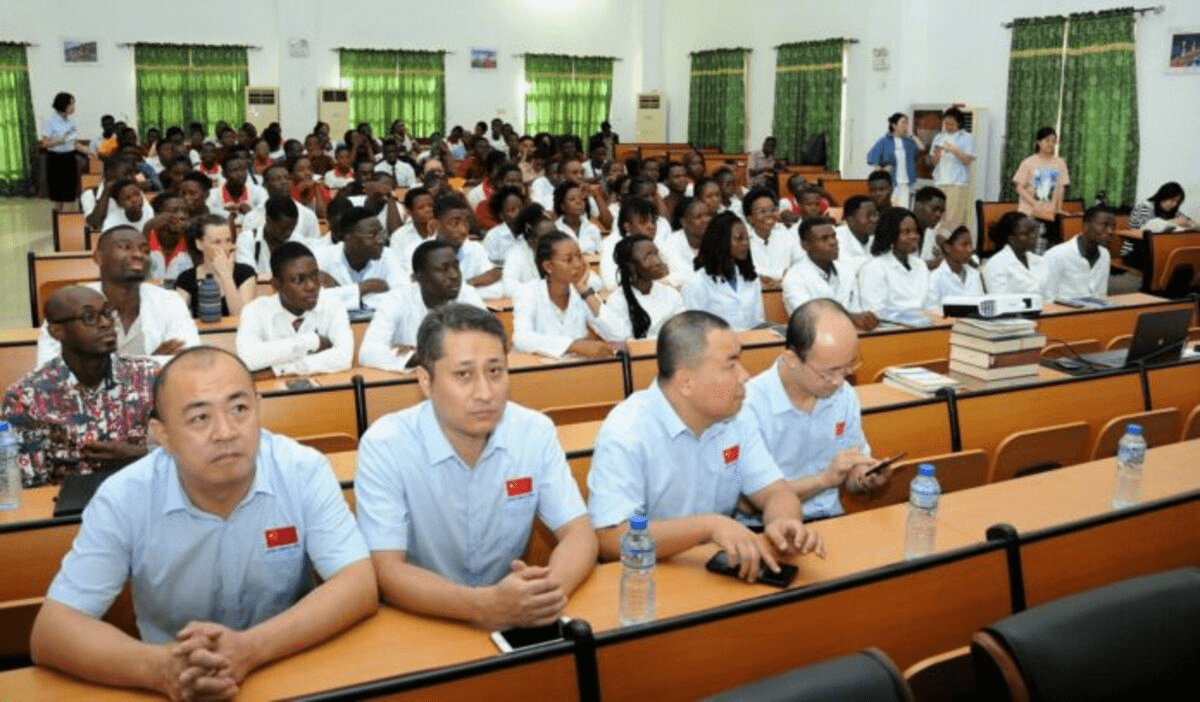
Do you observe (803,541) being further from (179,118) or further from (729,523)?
(179,118)

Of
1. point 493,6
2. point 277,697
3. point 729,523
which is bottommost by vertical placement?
point 277,697

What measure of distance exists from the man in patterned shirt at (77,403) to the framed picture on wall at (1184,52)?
1149 centimetres

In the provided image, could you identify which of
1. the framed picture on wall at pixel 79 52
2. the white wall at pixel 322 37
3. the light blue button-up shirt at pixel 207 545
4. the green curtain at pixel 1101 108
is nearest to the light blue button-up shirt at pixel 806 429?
the light blue button-up shirt at pixel 207 545

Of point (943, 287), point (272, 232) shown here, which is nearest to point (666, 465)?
point (943, 287)

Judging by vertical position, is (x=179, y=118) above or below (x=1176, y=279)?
above

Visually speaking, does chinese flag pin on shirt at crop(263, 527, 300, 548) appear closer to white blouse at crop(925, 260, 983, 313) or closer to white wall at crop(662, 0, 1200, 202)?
white blouse at crop(925, 260, 983, 313)

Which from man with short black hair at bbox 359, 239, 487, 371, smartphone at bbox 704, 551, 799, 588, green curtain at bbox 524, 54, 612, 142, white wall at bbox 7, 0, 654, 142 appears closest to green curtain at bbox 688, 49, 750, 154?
white wall at bbox 7, 0, 654, 142

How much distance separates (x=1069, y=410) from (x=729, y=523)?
2341 mm

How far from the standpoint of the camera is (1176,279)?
8.95 m

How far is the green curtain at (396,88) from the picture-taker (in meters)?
19.3

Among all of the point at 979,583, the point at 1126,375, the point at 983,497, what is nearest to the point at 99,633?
the point at 979,583

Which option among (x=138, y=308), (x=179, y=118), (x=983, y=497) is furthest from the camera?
(x=179, y=118)

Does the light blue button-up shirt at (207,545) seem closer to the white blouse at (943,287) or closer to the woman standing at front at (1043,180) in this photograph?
the white blouse at (943,287)

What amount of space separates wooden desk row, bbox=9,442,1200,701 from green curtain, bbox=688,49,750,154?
52.7 feet
